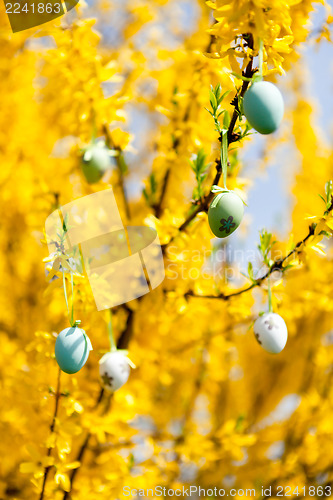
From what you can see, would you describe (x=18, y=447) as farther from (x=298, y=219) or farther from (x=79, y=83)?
(x=298, y=219)

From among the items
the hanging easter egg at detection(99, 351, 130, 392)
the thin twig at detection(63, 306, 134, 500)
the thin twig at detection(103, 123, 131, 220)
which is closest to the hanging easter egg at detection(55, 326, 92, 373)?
the hanging easter egg at detection(99, 351, 130, 392)

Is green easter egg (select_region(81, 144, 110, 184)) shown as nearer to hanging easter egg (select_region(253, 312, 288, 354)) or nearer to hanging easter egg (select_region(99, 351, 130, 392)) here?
hanging easter egg (select_region(99, 351, 130, 392))

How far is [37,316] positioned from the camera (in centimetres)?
224

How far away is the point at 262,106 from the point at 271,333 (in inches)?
25.2

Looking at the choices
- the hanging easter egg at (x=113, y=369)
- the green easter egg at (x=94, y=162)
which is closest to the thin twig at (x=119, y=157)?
the green easter egg at (x=94, y=162)

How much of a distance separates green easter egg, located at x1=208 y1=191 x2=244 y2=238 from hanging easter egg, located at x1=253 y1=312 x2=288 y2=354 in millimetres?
367

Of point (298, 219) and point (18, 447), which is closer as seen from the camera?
point (18, 447)

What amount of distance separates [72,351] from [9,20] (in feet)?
4.89

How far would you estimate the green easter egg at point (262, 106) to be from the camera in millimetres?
778

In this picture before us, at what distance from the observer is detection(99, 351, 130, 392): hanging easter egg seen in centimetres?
125

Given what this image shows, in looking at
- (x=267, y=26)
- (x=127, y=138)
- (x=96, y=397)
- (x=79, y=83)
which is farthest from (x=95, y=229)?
(x=267, y=26)

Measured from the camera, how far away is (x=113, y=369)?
125 cm

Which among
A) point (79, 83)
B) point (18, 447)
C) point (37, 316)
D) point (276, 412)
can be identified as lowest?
point (276, 412)

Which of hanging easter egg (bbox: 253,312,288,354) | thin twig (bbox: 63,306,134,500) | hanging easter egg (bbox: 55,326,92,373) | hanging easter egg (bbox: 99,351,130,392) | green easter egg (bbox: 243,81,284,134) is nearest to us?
green easter egg (bbox: 243,81,284,134)
